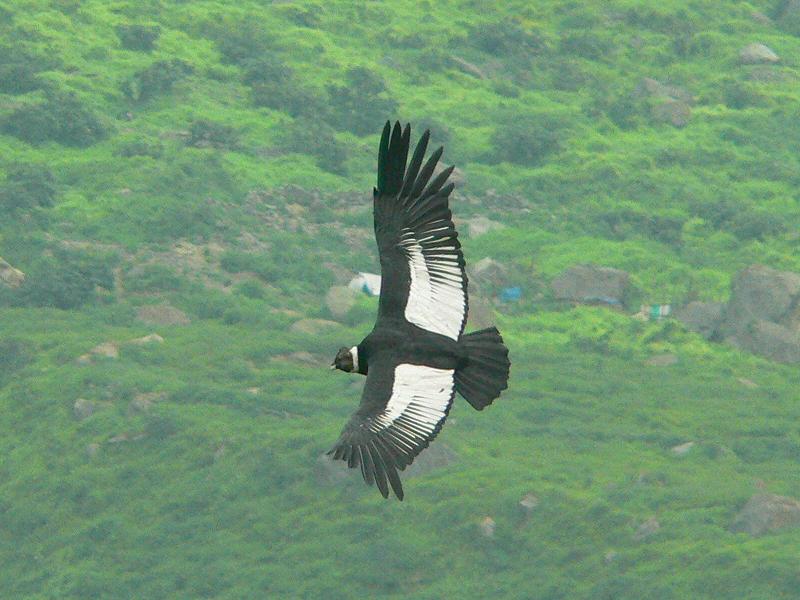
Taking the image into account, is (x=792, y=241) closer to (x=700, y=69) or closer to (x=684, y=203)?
(x=684, y=203)

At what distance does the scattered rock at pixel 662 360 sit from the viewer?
46938 mm

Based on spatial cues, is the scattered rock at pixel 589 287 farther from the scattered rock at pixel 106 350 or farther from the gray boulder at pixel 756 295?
the scattered rock at pixel 106 350

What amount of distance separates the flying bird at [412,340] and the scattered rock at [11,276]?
114ft

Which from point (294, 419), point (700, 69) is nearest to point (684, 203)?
point (700, 69)

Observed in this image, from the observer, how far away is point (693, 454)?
143ft

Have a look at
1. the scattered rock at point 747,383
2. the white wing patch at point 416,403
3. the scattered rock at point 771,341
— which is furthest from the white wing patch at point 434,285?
the scattered rock at point 771,341

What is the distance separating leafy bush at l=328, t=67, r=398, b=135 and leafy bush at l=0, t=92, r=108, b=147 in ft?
24.6

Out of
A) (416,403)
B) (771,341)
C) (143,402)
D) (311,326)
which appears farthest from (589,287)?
(416,403)

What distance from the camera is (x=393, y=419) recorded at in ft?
38.5

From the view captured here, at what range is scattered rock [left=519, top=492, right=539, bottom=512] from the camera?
133ft

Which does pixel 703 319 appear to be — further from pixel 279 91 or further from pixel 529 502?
pixel 279 91

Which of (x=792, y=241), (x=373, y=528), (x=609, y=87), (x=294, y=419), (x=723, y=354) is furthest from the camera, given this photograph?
(x=609, y=87)

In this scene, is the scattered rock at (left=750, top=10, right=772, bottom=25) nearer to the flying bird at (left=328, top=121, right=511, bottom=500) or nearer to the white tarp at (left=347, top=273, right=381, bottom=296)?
the white tarp at (left=347, top=273, right=381, bottom=296)

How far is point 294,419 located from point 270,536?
10.6ft
